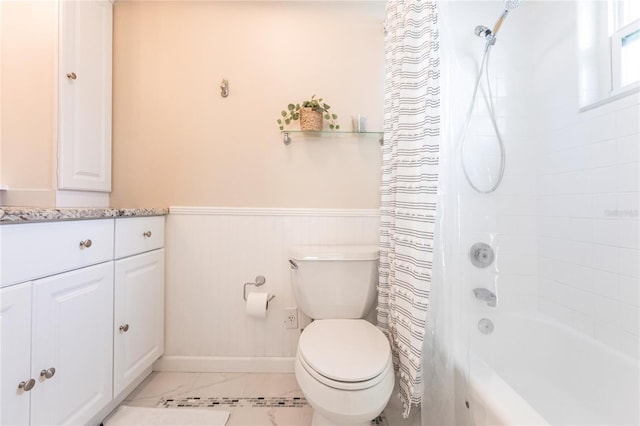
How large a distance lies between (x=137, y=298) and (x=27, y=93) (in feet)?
3.57

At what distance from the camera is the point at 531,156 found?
50.7 inches

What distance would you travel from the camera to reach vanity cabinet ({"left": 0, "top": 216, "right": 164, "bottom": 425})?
76 centimetres

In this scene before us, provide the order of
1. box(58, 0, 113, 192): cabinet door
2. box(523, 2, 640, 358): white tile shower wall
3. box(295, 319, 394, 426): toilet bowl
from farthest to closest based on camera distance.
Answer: box(58, 0, 113, 192): cabinet door < box(523, 2, 640, 358): white tile shower wall < box(295, 319, 394, 426): toilet bowl

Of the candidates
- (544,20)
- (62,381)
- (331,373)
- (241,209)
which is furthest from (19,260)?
(544,20)

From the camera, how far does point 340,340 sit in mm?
1058

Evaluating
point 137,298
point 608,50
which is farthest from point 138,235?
point 608,50

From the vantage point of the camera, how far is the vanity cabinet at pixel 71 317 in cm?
76

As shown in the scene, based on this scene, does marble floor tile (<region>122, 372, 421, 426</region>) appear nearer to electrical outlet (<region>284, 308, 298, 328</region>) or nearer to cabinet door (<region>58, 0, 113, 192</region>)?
electrical outlet (<region>284, 308, 298, 328</region>)

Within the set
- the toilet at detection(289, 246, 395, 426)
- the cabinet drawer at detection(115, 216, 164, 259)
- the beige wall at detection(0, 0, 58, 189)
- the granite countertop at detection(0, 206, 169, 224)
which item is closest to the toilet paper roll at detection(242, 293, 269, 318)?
the toilet at detection(289, 246, 395, 426)

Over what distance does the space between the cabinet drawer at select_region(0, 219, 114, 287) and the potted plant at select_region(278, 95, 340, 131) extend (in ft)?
3.30

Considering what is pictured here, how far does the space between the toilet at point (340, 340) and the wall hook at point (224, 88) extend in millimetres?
990

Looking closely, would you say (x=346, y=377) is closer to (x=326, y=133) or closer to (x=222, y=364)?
(x=222, y=364)

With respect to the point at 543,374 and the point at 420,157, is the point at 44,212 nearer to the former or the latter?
the point at 420,157

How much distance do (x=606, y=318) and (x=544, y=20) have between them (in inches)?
52.8
